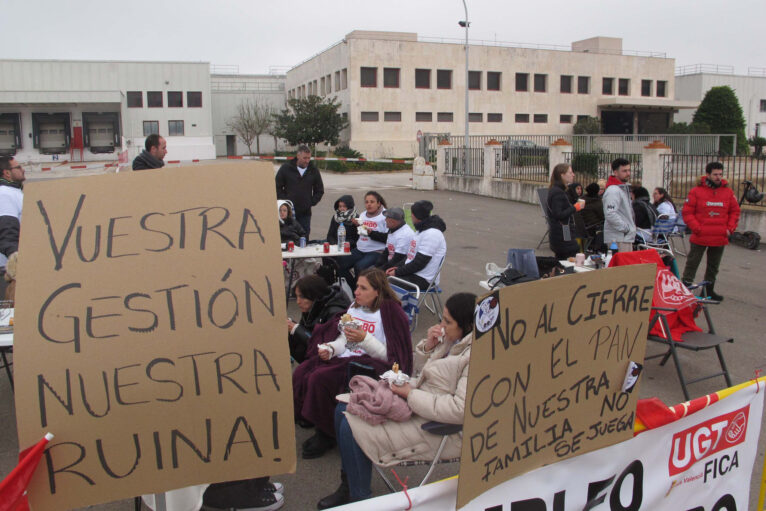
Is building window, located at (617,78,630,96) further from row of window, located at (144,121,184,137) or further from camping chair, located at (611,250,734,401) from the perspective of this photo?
camping chair, located at (611,250,734,401)

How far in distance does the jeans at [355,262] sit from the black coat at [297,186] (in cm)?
148

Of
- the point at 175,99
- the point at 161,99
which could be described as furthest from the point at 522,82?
the point at 161,99

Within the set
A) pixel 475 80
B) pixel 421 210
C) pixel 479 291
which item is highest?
pixel 475 80

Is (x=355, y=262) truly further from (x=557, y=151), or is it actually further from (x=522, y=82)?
(x=522, y=82)

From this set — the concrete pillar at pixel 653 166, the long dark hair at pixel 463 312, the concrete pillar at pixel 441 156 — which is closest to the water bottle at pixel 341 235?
the long dark hair at pixel 463 312

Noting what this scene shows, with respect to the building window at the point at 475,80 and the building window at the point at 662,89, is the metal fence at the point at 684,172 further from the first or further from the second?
the building window at the point at 662,89

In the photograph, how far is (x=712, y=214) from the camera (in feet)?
24.1

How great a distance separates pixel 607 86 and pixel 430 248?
169 feet

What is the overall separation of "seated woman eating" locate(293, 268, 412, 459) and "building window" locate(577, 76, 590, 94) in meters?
51.5

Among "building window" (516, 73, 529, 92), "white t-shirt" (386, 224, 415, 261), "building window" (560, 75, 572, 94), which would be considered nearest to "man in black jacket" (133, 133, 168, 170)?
"white t-shirt" (386, 224, 415, 261)

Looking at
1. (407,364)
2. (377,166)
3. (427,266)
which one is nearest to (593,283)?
(407,364)

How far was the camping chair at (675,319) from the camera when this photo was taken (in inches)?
181

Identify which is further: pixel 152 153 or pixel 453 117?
pixel 453 117

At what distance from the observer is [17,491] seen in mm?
1746
